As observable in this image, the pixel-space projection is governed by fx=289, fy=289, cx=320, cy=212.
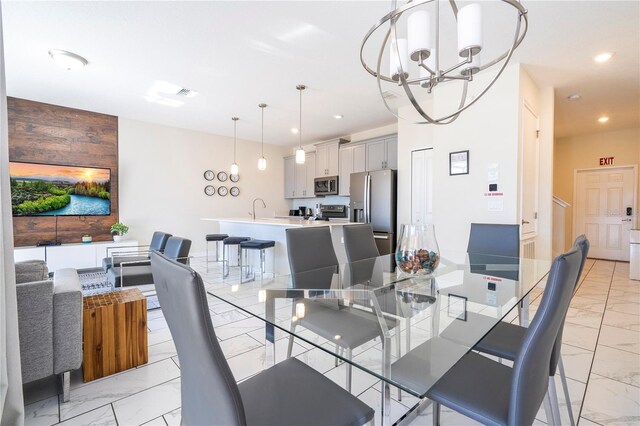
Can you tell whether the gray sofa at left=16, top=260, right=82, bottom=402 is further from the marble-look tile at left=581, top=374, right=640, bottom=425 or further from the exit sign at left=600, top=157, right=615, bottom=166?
the exit sign at left=600, top=157, right=615, bottom=166

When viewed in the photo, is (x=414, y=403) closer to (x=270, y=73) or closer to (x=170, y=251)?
(x=170, y=251)

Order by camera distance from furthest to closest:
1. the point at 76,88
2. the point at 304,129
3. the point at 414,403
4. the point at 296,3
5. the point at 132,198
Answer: the point at 304,129
the point at 132,198
the point at 76,88
the point at 296,3
the point at 414,403

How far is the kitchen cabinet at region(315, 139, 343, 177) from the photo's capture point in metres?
6.28

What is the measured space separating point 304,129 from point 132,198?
11.4 ft

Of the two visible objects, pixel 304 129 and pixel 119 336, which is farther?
pixel 304 129

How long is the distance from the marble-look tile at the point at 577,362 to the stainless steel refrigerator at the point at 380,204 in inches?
103

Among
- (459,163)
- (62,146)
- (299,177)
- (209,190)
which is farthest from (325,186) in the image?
(62,146)

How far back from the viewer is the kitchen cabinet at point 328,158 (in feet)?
20.6

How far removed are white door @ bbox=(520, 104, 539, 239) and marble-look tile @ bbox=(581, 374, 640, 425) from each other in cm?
178

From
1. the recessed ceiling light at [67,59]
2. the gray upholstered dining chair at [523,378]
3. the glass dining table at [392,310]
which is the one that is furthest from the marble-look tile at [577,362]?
the recessed ceiling light at [67,59]

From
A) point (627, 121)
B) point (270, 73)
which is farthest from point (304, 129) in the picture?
point (627, 121)

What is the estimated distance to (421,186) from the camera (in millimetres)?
4484

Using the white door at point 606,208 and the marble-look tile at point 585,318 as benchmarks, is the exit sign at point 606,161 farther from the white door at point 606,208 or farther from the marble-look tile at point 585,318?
the marble-look tile at point 585,318

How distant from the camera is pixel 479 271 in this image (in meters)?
2.25
